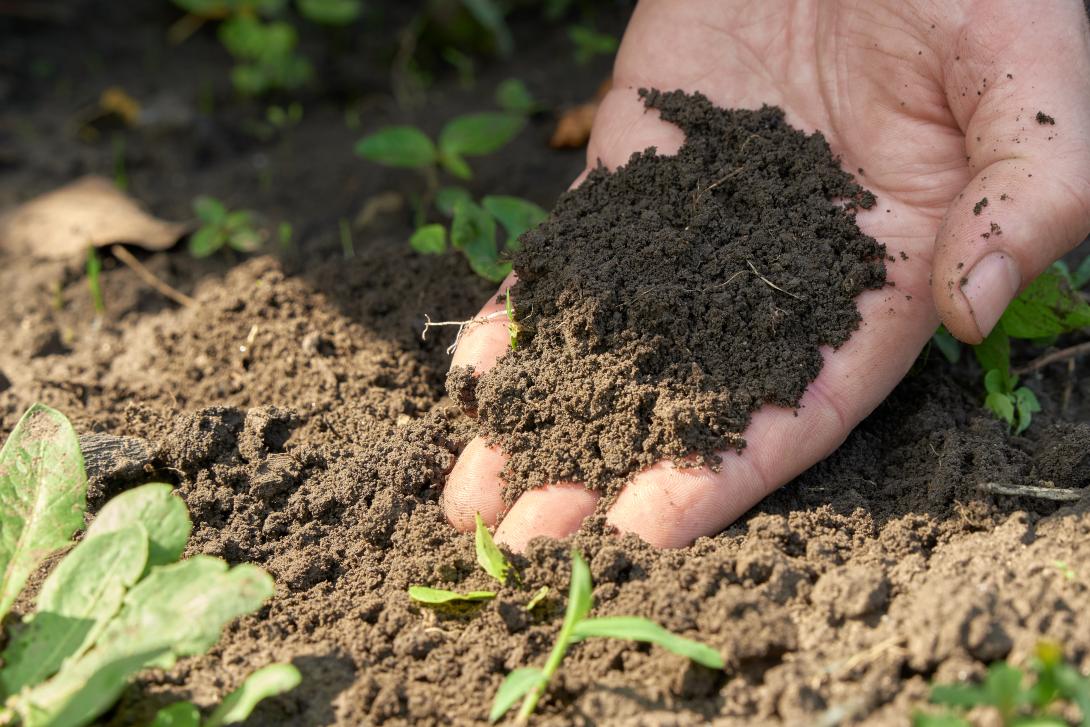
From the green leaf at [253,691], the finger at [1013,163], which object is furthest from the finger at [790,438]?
the green leaf at [253,691]

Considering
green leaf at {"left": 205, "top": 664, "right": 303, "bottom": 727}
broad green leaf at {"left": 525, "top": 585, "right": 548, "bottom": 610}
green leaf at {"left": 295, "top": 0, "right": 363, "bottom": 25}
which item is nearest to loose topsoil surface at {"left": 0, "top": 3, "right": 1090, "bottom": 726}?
broad green leaf at {"left": 525, "top": 585, "right": 548, "bottom": 610}

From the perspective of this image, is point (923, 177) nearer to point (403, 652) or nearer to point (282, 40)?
point (403, 652)

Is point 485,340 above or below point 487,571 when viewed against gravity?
above

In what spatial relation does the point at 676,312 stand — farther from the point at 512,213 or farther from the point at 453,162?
the point at 453,162

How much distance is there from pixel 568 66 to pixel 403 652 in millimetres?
2919

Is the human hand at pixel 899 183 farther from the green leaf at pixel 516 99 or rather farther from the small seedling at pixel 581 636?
the green leaf at pixel 516 99

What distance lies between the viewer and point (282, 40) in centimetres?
380

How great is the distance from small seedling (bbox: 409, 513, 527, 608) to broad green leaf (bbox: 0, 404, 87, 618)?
65 centimetres

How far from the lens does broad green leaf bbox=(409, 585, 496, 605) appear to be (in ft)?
5.71

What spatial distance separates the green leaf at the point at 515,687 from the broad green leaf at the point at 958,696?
57cm

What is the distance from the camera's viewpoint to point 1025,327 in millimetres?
2250

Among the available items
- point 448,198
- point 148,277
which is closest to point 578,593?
point 448,198

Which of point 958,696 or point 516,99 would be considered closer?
point 958,696

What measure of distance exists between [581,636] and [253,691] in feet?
1.70
